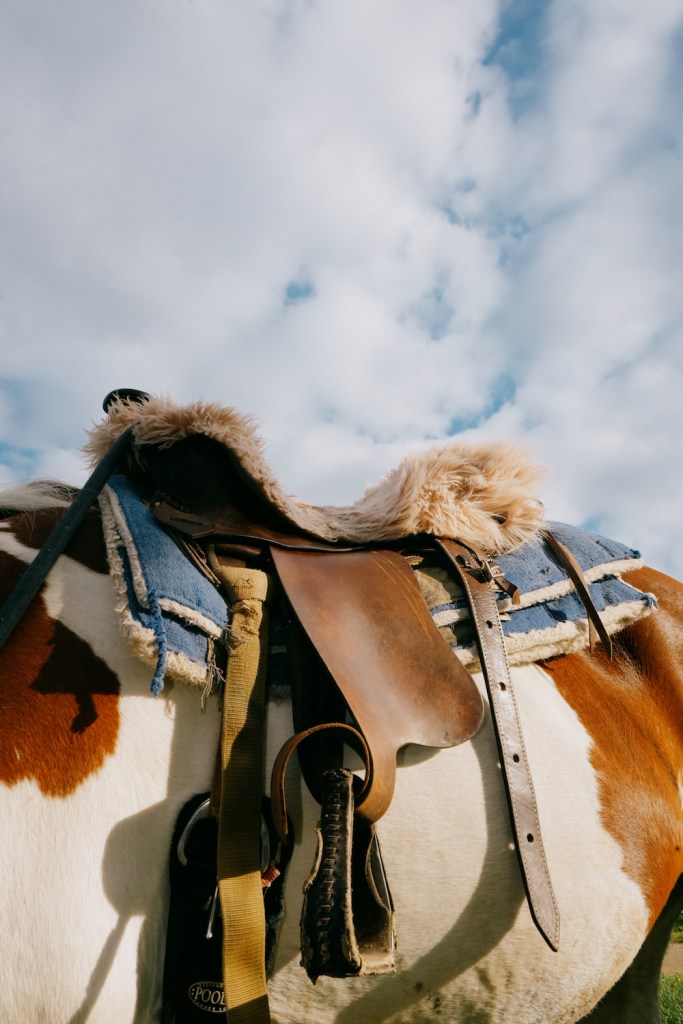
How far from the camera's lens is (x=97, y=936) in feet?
3.20

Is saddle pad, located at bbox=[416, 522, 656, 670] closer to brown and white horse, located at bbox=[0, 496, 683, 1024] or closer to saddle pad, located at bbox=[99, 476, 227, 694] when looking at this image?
brown and white horse, located at bbox=[0, 496, 683, 1024]

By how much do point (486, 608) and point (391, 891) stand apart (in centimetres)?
61

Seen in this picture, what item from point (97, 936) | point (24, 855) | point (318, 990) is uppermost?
point (24, 855)

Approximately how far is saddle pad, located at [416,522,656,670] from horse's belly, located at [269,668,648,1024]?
0.17 m

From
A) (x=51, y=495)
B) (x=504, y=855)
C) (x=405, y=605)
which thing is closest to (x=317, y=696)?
(x=405, y=605)

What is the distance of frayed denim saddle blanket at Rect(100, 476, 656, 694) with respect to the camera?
111 cm

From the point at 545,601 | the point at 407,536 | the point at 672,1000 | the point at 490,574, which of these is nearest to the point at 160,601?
the point at 407,536

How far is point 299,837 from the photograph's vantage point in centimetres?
117

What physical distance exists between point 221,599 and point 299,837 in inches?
18.6

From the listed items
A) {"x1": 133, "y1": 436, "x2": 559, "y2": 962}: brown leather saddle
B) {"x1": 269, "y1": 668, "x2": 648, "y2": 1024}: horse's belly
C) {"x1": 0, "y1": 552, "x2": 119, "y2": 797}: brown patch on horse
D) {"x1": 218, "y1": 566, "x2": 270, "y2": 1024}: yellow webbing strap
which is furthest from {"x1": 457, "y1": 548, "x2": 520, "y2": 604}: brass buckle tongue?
{"x1": 0, "y1": 552, "x2": 119, "y2": 797}: brown patch on horse

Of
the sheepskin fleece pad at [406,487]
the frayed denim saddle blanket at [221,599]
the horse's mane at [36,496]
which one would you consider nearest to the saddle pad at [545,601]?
the frayed denim saddle blanket at [221,599]

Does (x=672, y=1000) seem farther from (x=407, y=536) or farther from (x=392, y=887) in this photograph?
(x=407, y=536)

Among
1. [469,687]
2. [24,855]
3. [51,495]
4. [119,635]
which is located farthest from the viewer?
[51,495]

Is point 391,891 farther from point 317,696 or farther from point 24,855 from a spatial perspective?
Answer: point 24,855
